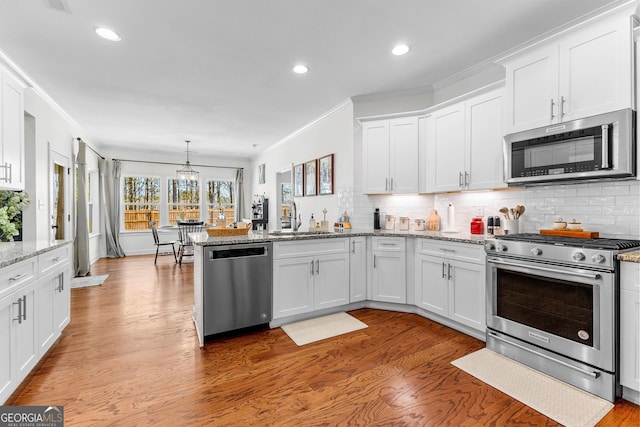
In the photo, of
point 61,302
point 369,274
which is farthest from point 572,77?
point 61,302

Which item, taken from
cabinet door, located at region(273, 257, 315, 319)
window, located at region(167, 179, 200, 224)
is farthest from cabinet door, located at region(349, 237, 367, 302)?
window, located at region(167, 179, 200, 224)

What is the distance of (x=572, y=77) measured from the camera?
234 centimetres

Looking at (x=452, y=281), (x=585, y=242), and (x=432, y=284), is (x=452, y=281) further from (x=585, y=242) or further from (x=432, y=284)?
(x=585, y=242)

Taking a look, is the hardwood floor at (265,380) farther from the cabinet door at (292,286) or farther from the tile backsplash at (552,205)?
the tile backsplash at (552,205)

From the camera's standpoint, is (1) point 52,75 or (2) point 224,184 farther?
(2) point 224,184

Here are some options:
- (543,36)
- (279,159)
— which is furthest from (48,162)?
(543,36)

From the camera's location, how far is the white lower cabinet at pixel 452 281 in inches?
107

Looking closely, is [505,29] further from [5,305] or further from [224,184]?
Answer: [224,184]

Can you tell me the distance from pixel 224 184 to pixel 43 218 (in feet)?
16.5

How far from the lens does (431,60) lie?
3.15 m

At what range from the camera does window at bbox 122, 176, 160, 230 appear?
7.74 metres

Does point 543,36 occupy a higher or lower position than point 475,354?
higher

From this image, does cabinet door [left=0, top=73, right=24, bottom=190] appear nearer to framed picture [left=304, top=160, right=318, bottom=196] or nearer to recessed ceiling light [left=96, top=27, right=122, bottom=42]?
recessed ceiling light [left=96, top=27, right=122, bottom=42]

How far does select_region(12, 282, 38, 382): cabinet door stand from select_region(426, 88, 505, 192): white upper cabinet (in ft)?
12.2
